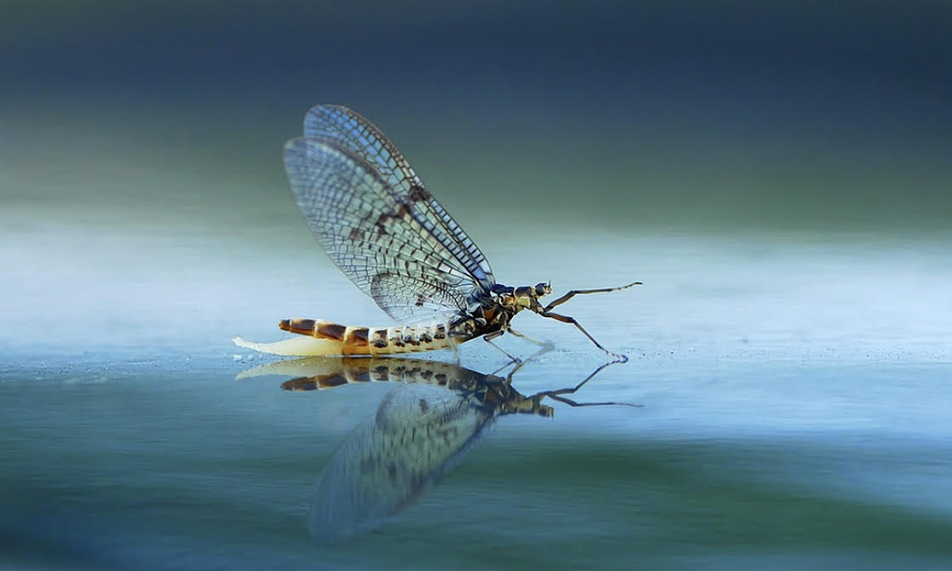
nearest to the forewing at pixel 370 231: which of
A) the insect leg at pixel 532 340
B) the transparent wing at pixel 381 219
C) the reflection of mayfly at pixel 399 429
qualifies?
the transparent wing at pixel 381 219

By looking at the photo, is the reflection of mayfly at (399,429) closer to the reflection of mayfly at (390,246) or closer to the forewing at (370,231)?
the reflection of mayfly at (390,246)

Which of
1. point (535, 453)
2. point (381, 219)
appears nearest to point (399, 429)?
point (535, 453)

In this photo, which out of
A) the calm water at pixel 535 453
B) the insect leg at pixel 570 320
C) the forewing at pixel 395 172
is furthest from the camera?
the forewing at pixel 395 172

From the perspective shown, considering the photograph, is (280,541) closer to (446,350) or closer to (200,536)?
(200,536)

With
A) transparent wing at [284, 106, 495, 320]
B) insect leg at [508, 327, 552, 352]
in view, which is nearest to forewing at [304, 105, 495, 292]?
transparent wing at [284, 106, 495, 320]

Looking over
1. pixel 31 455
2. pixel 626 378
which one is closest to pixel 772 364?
pixel 626 378

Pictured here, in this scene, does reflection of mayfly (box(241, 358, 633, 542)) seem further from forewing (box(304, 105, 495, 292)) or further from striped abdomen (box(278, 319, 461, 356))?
forewing (box(304, 105, 495, 292))
